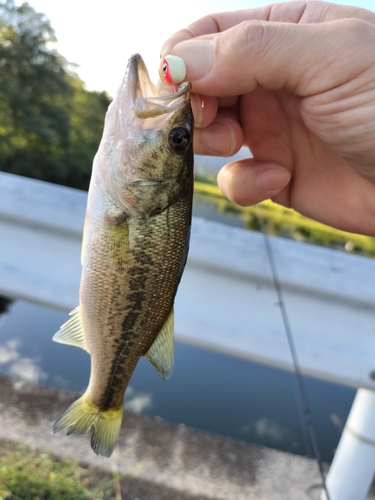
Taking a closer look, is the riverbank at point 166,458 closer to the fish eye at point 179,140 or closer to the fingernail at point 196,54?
the fish eye at point 179,140

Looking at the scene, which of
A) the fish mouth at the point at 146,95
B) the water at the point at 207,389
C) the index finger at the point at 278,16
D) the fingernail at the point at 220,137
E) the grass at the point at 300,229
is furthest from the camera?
the grass at the point at 300,229

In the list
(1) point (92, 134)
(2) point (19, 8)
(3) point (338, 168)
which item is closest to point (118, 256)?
(3) point (338, 168)

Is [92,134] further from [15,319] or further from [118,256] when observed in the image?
[118,256]

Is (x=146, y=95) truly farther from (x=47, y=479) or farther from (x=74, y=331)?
(x=47, y=479)

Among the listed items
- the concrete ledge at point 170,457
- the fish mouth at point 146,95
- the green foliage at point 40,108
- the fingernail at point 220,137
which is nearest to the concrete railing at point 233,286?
the fingernail at point 220,137

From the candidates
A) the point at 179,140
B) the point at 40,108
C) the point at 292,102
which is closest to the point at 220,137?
the point at 292,102
